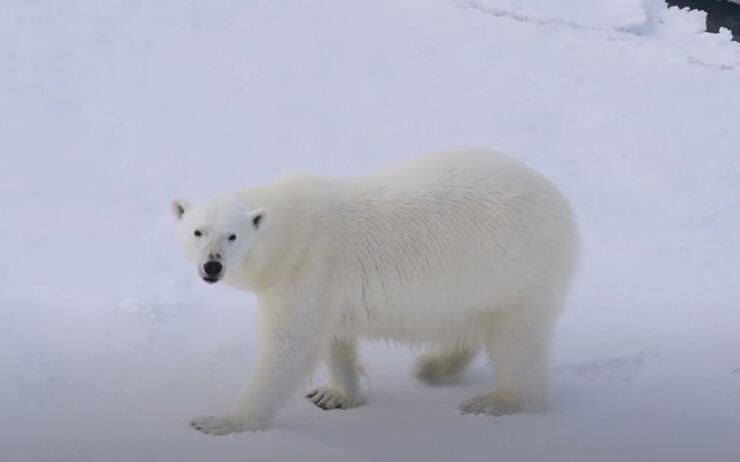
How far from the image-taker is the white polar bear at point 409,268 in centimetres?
383

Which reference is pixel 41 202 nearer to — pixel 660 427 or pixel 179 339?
pixel 179 339

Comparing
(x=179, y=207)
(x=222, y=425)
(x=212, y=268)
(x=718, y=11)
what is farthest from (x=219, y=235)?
(x=718, y=11)

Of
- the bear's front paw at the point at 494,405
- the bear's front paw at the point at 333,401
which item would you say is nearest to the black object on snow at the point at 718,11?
the bear's front paw at the point at 494,405

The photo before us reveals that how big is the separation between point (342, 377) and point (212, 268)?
851mm

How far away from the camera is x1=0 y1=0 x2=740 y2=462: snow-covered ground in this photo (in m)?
3.64

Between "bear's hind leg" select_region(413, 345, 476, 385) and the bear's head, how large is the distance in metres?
1.04

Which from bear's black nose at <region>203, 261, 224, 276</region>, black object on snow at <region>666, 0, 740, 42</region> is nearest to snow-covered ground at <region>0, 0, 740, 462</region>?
bear's black nose at <region>203, 261, 224, 276</region>

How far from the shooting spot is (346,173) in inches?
288

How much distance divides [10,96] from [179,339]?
429cm

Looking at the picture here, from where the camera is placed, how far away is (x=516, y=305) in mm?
3982

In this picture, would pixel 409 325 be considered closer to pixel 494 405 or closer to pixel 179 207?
pixel 494 405

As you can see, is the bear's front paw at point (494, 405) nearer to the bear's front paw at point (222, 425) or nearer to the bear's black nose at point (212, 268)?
the bear's front paw at point (222, 425)

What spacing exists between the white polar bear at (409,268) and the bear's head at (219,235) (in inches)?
0.6

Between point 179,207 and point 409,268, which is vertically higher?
point 179,207
